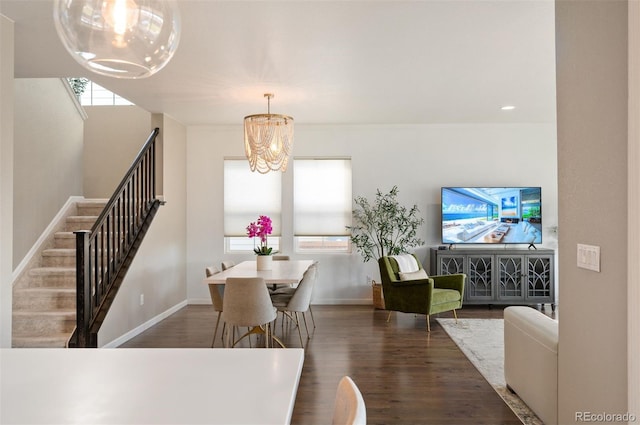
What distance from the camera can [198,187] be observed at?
681 cm

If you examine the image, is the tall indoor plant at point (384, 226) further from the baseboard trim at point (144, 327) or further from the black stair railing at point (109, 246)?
the black stair railing at point (109, 246)

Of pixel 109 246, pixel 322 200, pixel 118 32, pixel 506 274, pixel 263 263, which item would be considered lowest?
pixel 506 274

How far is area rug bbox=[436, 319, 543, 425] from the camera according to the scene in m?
3.04

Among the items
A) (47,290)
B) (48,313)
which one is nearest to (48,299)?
(47,290)

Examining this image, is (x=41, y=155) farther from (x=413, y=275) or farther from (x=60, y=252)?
(x=413, y=275)

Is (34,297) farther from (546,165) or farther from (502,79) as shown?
(546,165)

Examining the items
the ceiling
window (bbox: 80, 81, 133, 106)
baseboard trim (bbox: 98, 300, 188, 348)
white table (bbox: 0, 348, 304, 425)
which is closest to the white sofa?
white table (bbox: 0, 348, 304, 425)

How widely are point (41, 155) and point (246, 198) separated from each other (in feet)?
8.99

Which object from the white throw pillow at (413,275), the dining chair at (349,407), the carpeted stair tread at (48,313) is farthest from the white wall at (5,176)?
the white throw pillow at (413,275)

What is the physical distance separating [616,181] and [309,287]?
10.2 ft

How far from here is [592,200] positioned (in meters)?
2.00

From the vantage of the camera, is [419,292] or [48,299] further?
[419,292]

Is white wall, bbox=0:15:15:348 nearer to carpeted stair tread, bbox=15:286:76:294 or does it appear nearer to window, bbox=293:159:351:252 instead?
carpeted stair tread, bbox=15:286:76:294

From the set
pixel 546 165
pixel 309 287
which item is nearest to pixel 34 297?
pixel 309 287
